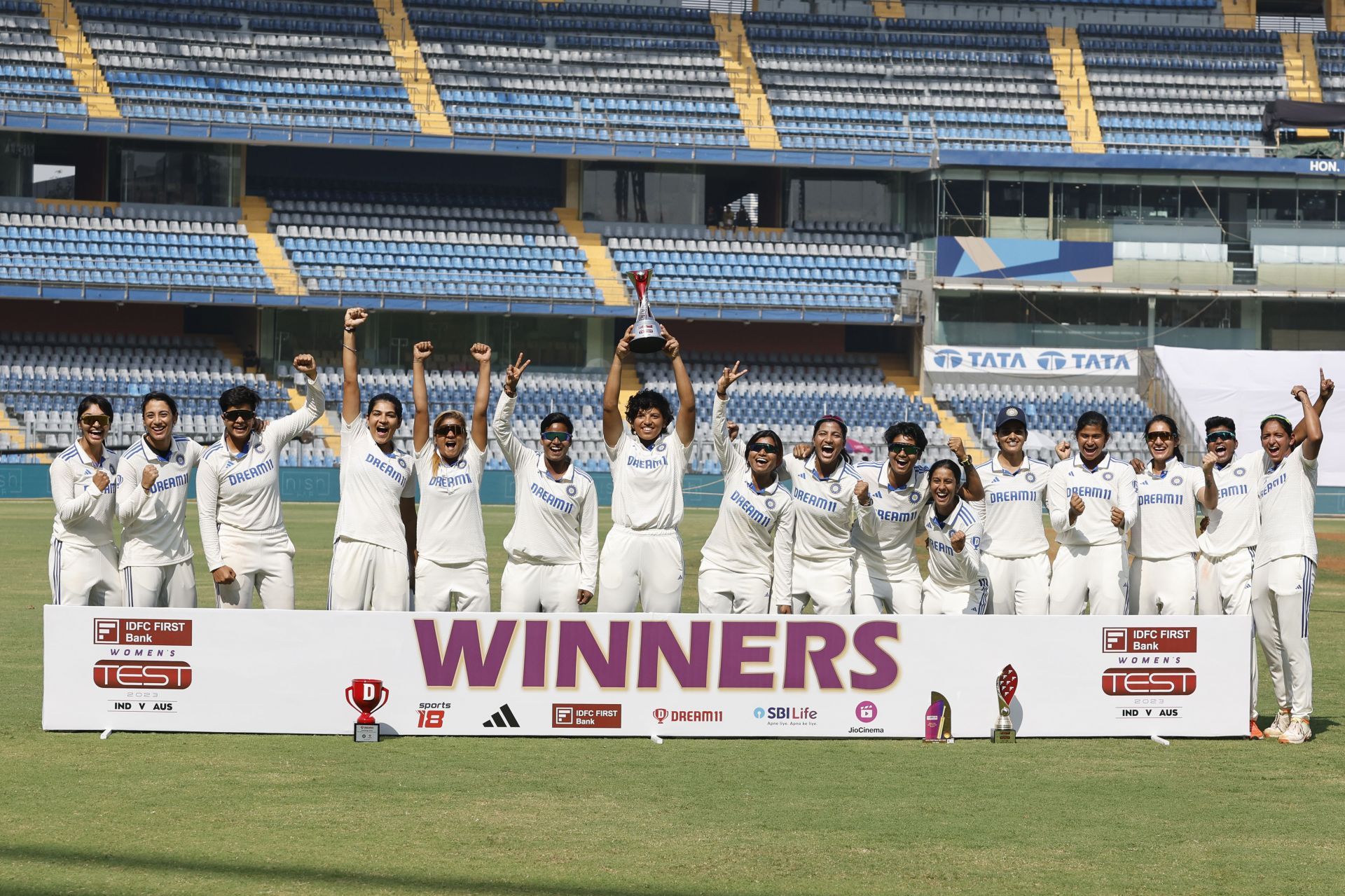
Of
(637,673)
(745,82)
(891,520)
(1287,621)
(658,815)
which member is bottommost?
(658,815)

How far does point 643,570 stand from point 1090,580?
3164 mm

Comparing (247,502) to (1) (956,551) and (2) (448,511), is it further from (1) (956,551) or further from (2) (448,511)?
(1) (956,551)

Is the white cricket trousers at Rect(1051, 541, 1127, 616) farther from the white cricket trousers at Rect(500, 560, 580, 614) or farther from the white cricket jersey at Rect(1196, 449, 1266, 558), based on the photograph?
the white cricket trousers at Rect(500, 560, 580, 614)

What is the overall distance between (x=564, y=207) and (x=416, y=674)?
37299 mm

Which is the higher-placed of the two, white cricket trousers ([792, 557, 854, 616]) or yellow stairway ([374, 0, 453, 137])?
yellow stairway ([374, 0, 453, 137])

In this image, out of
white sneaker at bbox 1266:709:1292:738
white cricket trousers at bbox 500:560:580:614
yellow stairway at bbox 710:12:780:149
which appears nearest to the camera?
white sneaker at bbox 1266:709:1292:738

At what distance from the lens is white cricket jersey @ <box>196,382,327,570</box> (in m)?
10.3

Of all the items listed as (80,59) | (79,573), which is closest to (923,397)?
(80,59)

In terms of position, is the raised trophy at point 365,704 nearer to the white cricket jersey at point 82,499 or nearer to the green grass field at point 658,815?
the green grass field at point 658,815

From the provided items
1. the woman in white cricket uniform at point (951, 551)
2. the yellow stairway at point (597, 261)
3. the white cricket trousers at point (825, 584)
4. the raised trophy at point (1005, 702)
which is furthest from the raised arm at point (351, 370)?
the yellow stairway at point (597, 261)

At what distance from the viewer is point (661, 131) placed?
44781 millimetres

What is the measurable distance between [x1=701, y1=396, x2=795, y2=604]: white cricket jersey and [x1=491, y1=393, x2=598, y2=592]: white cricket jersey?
859mm

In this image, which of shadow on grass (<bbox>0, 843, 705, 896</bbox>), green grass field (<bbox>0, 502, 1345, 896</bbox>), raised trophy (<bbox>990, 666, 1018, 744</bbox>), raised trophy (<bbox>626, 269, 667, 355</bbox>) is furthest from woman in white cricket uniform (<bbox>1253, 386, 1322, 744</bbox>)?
shadow on grass (<bbox>0, 843, 705, 896</bbox>)

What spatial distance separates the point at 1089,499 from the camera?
1109cm
